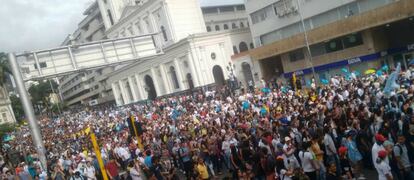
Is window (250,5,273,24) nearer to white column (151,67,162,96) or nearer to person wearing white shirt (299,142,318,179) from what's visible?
white column (151,67,162,96)

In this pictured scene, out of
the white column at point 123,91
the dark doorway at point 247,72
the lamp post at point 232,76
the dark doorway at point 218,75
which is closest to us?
the lamp post at point 232,76

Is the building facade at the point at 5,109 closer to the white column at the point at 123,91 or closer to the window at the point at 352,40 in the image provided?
the white column at the point at 123,91

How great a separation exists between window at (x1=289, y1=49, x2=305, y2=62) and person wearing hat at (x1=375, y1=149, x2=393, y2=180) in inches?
1199

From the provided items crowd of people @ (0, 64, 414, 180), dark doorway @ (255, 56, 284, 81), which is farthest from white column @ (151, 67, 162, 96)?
crowd of people @ (0, 64, 414, 180)


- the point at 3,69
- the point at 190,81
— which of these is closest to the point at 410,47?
the point at 190,81

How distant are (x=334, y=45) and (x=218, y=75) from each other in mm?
18140

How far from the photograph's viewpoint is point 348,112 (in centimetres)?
1162

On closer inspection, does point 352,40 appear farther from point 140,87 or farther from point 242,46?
point 140,87

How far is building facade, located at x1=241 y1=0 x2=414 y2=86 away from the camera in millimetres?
30266

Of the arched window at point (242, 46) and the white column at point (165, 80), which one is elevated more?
the arched window at point (242, 46)

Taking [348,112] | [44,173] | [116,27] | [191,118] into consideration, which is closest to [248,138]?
[348,112]

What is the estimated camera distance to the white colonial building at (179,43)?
158ft

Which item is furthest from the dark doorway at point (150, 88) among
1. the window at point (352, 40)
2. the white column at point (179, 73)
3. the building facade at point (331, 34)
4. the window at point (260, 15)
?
the window at point (352, 40)

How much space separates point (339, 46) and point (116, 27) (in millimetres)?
40516
